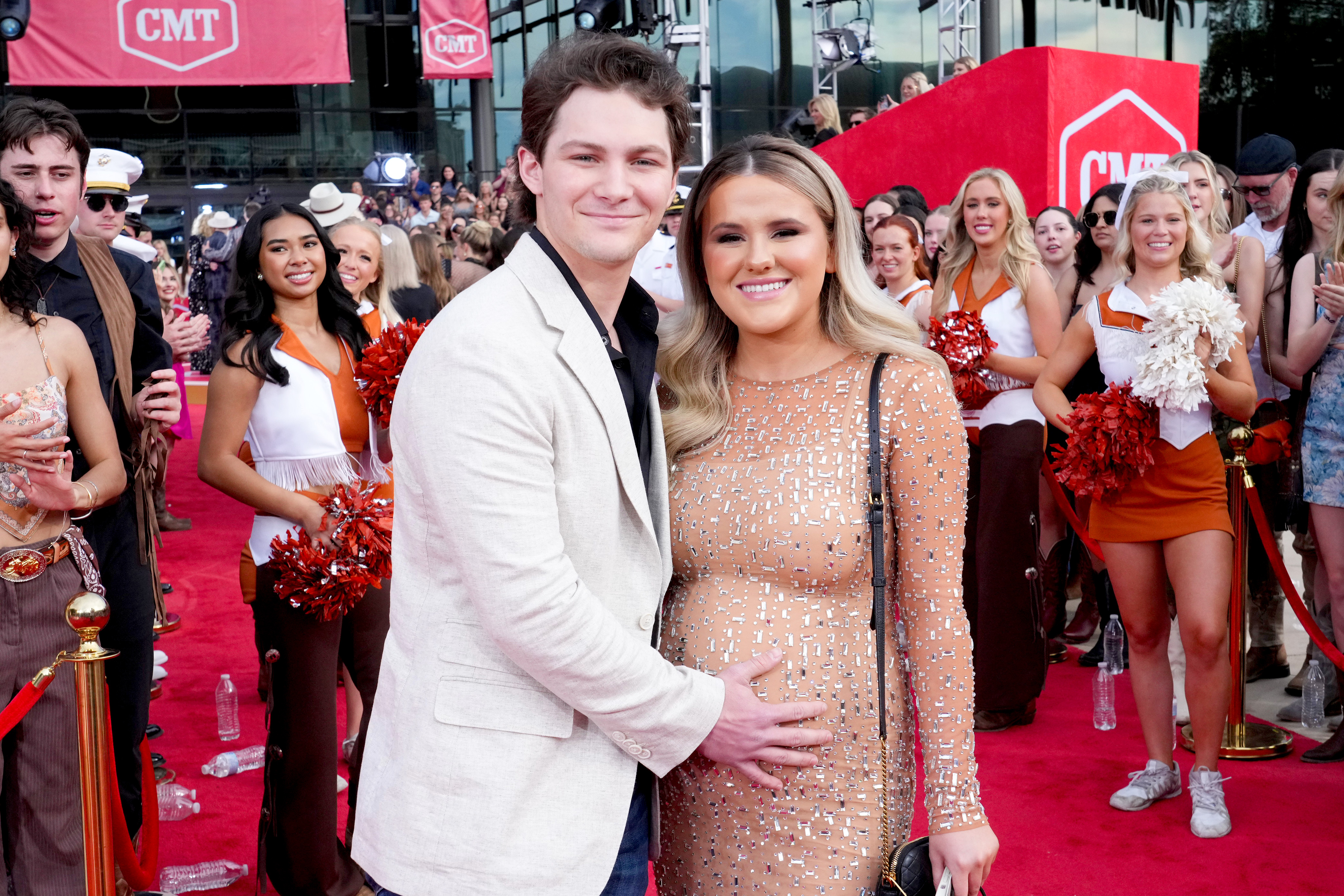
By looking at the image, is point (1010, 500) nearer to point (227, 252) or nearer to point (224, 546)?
point (224, 546)

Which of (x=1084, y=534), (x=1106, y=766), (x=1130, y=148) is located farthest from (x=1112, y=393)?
(x=1130, y=148)

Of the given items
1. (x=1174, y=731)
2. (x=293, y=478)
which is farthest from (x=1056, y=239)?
(x=293, y=478)

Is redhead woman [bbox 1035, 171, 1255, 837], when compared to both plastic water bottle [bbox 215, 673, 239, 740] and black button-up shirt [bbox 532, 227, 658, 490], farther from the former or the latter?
plastic water bottle [bbox 215, 673, 239, 740]

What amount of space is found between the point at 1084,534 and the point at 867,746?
9.42 feet

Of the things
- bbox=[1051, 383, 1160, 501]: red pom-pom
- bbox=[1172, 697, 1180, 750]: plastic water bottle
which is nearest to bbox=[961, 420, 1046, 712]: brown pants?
bbox=[1172, 697, 1180, 750]: plastic water bottle

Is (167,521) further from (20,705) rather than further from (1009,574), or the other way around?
(20,705)

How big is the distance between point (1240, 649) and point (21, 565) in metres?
4.14

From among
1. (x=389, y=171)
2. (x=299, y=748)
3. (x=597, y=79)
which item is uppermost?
(x=389, y=171)

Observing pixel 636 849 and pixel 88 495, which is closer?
pixel 636 849

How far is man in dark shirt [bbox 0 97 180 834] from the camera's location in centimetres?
339

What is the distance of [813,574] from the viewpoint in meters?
2.07

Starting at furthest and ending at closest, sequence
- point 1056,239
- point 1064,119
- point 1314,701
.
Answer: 1. point 1064,119
2. point 1056,239
3. point 1314,701

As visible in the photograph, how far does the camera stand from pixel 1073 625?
6.37m

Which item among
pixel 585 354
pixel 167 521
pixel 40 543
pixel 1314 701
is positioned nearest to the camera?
pixel 585 354
